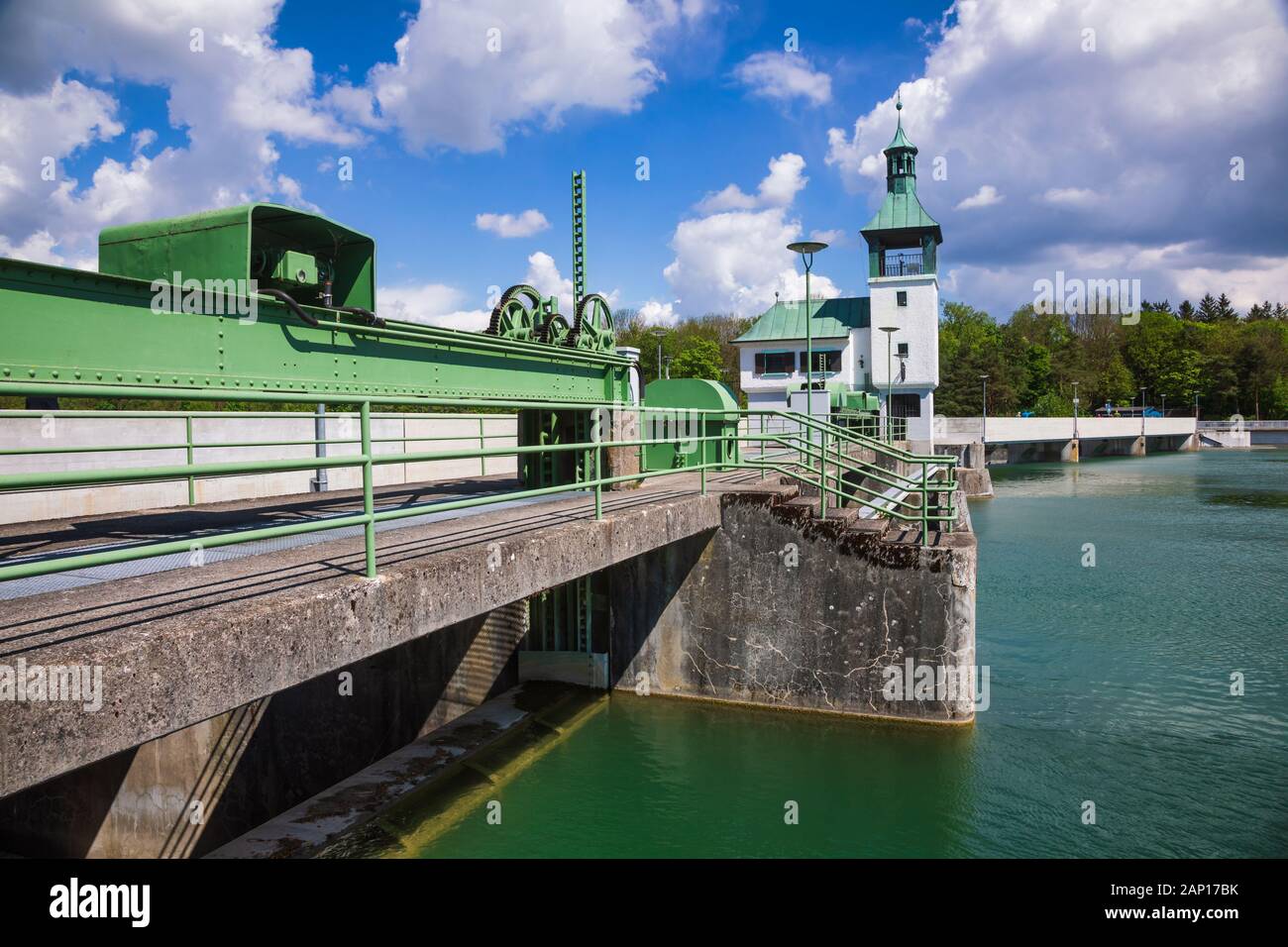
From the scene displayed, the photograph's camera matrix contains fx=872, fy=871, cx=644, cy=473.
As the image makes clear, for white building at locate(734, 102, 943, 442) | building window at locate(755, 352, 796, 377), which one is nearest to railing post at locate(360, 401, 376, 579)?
white building at locate(734, 102, 943, 442)

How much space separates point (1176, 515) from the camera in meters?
30.5

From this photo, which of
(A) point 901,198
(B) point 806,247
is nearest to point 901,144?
(A) point 901,198

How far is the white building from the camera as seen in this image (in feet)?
180

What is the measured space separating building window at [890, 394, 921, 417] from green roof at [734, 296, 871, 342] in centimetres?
550

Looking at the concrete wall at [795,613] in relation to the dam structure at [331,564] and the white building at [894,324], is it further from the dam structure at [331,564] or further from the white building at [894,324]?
the white building at [894,324]

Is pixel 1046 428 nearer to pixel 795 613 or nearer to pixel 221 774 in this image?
pixel 795 613

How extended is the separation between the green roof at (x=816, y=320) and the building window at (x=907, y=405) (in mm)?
5496

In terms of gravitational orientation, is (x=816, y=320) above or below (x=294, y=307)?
above

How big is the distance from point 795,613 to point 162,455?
9460mm

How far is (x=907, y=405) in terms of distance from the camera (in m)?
56.5

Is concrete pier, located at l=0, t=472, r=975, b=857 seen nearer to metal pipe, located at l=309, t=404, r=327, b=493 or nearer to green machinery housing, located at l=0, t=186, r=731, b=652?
green machinery housing, located at l=0, t=186, r=731, b=652

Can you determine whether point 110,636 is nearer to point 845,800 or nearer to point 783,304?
point 845,800
